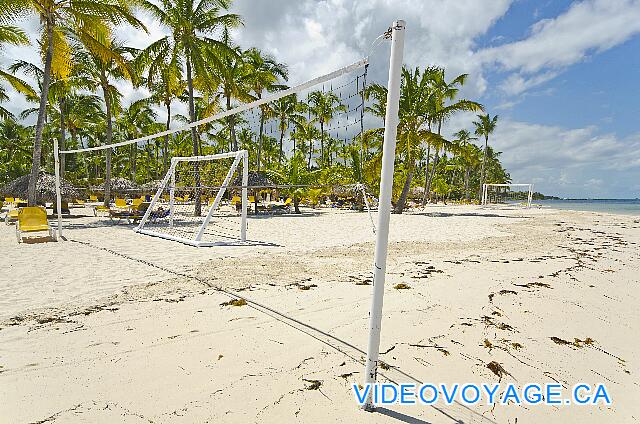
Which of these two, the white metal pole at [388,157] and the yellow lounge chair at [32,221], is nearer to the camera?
the white metal pole at [388,157]

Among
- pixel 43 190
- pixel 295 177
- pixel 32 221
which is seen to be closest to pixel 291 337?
pixel 32 221

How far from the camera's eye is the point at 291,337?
3.42m

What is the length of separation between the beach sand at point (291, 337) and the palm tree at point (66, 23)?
9.44 m

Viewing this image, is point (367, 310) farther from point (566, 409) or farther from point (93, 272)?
point (93, 272)

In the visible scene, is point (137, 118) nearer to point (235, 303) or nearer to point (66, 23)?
point (66, 23)

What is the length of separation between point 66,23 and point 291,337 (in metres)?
15.7

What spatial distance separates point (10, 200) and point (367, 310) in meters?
33.4

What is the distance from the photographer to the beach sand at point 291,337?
239 cm

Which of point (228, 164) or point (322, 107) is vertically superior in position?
point (322, 107)

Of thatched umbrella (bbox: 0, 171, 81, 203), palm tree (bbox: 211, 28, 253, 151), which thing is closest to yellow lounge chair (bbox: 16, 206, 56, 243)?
thatched umbrella (bbox: 0, 171, 81, 203)

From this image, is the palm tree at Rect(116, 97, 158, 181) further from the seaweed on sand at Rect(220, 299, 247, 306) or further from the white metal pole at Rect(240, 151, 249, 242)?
the seaweed on sand at Rect(220, 299, 247, 306)

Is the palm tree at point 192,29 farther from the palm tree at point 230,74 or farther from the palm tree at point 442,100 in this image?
the palm tree at point 442,100

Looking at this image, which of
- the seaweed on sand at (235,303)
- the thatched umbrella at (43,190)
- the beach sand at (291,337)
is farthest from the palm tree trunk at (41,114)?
the seaweed on sand at (235,303)

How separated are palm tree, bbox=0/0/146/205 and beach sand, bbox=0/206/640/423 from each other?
944 cm
